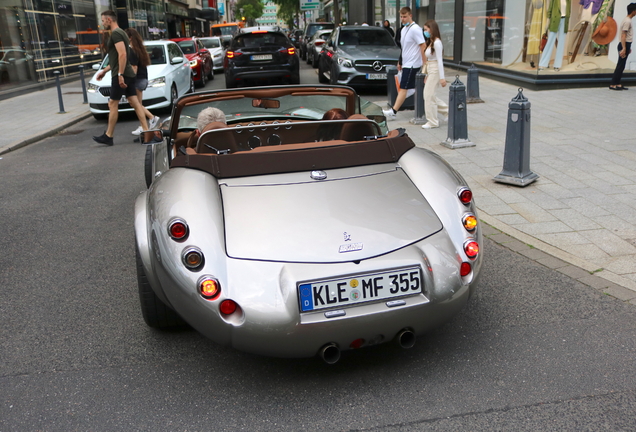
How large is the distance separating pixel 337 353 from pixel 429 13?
22.6 metres

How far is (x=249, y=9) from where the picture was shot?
11594 cm

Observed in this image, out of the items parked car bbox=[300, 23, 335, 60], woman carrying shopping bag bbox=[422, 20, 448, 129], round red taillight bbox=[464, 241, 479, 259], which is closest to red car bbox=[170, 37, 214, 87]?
woman carrying shopping bag bbox=[422, 20, 448, 129]

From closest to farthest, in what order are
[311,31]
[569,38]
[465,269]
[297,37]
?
[465,269]
[569,38]
[311,31]
[297,37]

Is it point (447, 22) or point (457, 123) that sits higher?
point (447, 22)

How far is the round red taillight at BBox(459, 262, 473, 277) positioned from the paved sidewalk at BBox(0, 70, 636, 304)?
144 cm

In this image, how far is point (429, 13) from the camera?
23.3 m

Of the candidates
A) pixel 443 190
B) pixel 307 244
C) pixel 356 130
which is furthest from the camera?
pixel 356 130

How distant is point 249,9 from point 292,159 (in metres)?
120

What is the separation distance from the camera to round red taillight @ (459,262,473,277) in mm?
2938

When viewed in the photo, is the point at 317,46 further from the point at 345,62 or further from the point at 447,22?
the point at 345,62

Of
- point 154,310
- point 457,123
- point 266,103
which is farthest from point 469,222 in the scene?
point 457,123

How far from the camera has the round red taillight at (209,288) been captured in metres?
2.70

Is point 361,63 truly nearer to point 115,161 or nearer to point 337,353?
point 115,161

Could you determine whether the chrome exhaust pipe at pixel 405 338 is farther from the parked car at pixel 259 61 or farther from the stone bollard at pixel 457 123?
the parked car at pixel 259 61
